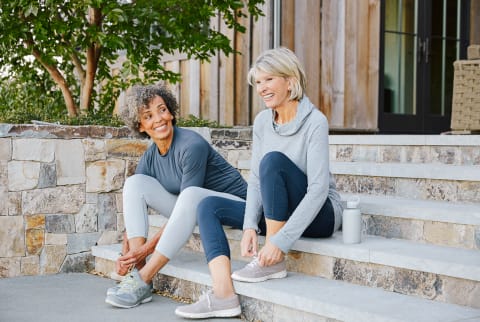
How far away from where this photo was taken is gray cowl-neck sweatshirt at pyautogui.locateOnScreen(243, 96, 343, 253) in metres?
2.73

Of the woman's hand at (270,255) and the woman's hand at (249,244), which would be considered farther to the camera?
the woman's hand at (249,244)

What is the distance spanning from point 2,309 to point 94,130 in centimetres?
121

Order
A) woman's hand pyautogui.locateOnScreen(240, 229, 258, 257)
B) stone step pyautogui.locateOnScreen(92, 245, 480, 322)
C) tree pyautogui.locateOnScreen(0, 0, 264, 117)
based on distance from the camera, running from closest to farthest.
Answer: stone step pyautogui.locateOnScreen(92, 245, 480, 322) < woman's hand pyautogui.locateOnScreen(240, 229, 258, 257) < tree pyautogui.locateOnScreen(0, 0, 264, 117)

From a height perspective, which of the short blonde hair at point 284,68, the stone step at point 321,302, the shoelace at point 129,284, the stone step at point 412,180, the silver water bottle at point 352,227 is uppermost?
the short blonde hair at point 284,68

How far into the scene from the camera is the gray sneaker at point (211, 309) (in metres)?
2.77

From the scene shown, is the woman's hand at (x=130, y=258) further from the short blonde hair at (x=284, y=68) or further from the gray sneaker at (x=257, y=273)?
the short blonde hair at (x=284, y=68)

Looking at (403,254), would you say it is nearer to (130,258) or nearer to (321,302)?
(321,302)

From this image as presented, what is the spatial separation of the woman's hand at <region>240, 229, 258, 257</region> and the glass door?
2928 mm

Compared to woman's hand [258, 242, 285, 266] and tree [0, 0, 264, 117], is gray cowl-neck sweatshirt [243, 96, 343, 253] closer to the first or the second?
woman's hand [258, 242, 285, 266]

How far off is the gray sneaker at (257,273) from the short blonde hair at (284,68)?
68 centimetres

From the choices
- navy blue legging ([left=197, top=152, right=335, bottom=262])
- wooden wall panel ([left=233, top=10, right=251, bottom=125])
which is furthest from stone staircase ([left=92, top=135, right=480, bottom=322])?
wooden wall panel ([left=233, top=10, right=251, bottom=125])

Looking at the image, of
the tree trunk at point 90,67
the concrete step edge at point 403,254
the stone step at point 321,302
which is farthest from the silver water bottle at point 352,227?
the tree trunk at point 90,67

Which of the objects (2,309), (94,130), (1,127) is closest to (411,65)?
(94,130)

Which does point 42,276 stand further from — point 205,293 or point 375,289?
point 375,289
